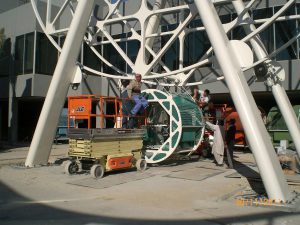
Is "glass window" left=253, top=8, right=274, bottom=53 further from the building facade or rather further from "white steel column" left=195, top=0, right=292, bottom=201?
"white steel column" left=195, top=0, right=292, bottom=201

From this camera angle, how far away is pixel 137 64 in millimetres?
16859

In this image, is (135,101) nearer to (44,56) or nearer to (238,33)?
(238,33)

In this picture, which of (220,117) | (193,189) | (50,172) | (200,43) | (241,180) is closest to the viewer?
(193,189)

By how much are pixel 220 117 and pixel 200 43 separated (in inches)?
296

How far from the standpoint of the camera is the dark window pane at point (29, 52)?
24.7 meters

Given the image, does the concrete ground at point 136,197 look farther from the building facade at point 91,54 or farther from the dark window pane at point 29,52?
the dark window pane at point 29,52

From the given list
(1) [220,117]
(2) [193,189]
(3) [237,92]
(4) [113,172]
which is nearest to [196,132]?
(1) [220,117]

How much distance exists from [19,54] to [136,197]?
63.6 feet

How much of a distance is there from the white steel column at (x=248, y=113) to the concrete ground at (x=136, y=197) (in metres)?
0.63

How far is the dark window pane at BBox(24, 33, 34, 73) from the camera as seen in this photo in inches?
972

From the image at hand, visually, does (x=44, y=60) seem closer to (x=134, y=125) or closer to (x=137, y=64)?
(x=137, y=64)

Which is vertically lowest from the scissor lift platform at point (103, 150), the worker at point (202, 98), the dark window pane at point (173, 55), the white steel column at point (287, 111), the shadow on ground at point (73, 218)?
the shadow on ground at point (73, 218)

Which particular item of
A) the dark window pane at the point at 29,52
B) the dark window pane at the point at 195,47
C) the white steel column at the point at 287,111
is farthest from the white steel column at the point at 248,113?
the dark window pane at the point at 29,52

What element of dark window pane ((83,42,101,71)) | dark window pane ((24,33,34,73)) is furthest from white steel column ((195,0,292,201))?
dark window pane ((24,33,34,73))
